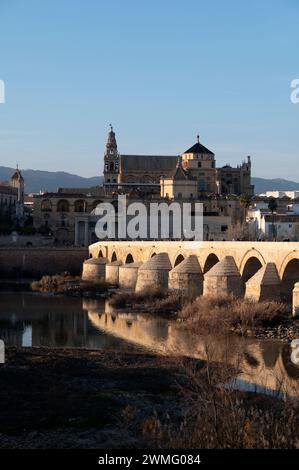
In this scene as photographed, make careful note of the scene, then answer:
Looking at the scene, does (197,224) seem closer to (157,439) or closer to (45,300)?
(45,300)

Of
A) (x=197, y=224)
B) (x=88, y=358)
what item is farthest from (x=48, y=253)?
(x=88, y=358)

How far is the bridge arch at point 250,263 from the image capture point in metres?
33.4

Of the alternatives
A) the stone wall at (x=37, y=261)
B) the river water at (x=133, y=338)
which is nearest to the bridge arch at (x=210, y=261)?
the river water at (x=133, y=338)

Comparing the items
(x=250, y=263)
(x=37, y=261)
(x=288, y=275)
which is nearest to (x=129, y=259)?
(x=37, y=261)

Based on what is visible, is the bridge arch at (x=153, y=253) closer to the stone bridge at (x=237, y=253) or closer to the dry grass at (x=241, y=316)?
the stone bridge at (x=237, y=253)

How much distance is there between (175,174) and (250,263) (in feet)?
137

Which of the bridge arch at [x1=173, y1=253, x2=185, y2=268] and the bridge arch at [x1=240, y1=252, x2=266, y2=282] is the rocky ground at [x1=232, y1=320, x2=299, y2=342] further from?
the bridge arch at [x1=173, y1=253, x2=185, y2=268]

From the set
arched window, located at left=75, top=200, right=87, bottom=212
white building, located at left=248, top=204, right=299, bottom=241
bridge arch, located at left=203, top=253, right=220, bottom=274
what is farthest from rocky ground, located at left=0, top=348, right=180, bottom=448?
arched window, located at left=75, top=200, right=87, bottom=212

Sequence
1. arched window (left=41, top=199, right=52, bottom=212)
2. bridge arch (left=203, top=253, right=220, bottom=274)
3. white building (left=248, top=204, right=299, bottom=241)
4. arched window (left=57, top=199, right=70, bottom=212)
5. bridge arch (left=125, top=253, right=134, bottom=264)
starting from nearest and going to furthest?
bridge arch (left=203, top=253, right=220, bottom=274), bridge arch (left=125, top=253, right=134, bottom=264), white building (left=248, top=204, right=299, bottom=241), arched window (left=41, top=199, right=52, bottom=212), arched window (left=57, top=199, right=70, bottom=212)

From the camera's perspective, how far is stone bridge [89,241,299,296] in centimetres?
3044

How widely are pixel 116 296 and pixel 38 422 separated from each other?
2518cm

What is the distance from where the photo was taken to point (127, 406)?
16484 millimetres

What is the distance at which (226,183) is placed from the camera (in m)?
84.2

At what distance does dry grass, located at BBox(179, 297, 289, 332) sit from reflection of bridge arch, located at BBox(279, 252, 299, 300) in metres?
1.40
